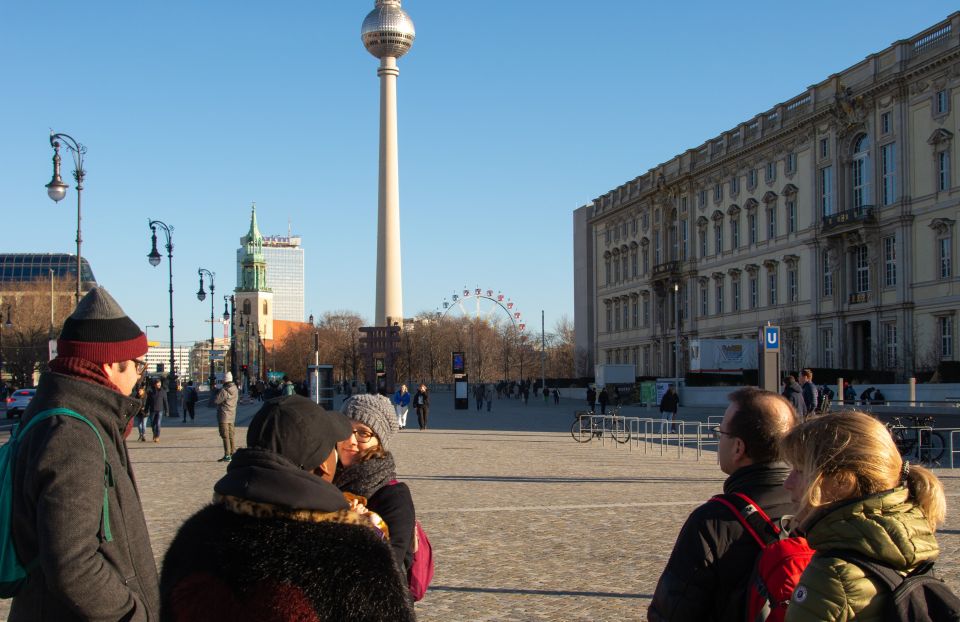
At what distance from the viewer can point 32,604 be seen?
11.5ft

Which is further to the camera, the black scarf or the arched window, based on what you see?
the arched window

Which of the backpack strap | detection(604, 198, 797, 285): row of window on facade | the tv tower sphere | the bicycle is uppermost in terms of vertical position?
the tv tower sphere

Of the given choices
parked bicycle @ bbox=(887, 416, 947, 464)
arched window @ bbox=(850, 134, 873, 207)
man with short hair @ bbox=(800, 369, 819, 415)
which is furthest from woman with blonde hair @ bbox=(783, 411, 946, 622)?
arched window @ bbox=(850, 134, 873, 207)

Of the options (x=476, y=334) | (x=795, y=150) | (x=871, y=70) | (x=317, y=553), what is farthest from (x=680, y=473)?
(x=476, y=334)

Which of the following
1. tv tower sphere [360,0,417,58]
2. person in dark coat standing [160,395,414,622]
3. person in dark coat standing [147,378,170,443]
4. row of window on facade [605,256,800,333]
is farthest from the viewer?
tv tower sphere [360,0,417,58]

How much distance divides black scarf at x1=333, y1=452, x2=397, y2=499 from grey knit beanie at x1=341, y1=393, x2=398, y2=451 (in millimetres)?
227

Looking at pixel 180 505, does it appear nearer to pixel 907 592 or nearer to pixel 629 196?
pixel 907 592

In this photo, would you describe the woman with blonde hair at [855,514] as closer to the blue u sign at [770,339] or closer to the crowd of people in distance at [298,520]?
the crowd of people in distance at [298,520]

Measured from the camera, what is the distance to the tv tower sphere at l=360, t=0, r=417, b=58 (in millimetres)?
113688

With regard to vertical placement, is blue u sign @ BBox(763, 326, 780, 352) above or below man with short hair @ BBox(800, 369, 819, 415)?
above

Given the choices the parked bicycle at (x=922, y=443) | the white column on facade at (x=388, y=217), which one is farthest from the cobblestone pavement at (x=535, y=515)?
the white column on facade at (x=388, y=217)

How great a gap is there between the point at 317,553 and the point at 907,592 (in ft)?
5.42

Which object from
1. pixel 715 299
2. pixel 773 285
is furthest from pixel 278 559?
pixel 715 299

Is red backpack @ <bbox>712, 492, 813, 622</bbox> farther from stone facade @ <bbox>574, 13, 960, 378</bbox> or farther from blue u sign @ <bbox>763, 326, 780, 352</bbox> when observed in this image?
stone facade @ <bbox>574, 13, 960, 378</bbox>
